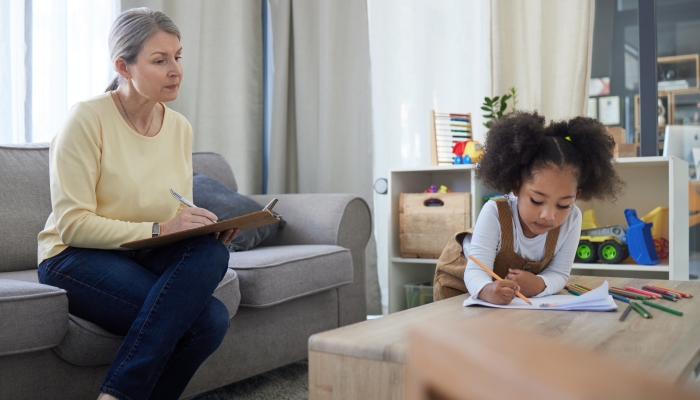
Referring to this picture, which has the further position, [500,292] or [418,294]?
[418,294]

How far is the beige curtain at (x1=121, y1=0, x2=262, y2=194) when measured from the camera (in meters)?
2.91

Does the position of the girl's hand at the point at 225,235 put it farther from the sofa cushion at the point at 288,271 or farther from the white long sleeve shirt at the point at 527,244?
the white long sleeve shirt at the point at 527,244

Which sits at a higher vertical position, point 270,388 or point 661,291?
point 661,291

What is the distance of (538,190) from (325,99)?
6.33 ft

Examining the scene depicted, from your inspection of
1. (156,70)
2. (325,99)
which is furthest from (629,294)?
(325,99)

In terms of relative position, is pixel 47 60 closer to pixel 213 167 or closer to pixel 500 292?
pixel 213 167

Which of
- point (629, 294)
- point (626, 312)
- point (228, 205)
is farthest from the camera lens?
point (228, 205)

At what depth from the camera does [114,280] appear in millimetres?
1401

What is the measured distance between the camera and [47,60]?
2.36 meters

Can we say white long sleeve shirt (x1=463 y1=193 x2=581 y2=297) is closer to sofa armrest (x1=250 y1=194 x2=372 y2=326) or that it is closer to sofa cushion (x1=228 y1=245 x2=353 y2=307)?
sofa cushion (x1=228 y1=245 x2=353 y2=307)

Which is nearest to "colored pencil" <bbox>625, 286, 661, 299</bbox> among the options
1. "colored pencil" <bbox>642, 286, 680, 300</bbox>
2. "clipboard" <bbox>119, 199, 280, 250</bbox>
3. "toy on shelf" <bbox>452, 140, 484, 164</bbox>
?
"colored pencil" <bbox>642, 286, 680, 300</bbox>

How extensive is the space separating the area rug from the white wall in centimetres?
118

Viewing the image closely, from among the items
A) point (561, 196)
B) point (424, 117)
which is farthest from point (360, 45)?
point (561, 196)

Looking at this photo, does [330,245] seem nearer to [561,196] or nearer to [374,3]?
[561,196]
